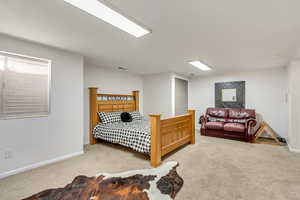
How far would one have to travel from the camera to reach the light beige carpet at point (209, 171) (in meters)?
1.87

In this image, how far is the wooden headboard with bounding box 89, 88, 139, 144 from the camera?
399cm

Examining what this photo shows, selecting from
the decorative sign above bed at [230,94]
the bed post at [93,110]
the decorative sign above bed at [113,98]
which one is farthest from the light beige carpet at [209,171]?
the decorative sign above bed at [230,94]

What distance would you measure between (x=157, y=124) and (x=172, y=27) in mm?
1649

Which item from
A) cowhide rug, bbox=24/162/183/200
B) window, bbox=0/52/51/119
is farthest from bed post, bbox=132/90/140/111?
cowhide rug, bbox=24/162/183/200

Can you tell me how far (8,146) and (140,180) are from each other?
2.21 meters

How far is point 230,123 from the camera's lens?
183 inches

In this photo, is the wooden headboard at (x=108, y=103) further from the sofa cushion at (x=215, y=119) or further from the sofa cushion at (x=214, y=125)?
the sofa cushion at (x=215, y=119)

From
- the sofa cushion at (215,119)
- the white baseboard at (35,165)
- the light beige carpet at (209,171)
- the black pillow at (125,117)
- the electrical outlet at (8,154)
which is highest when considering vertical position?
the black pillow at (125,117)

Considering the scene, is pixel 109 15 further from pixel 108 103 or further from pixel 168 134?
pixel 108 103

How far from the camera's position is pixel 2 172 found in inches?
86.9

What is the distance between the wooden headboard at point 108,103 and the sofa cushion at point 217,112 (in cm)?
280

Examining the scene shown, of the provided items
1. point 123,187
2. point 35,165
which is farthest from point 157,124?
point 35,165

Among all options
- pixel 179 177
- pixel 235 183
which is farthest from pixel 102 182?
pixel 235 183

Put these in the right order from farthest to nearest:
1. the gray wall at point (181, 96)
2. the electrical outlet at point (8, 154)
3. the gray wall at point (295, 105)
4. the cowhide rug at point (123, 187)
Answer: the gray wall at point (181, 96) < the gray wall at point (295, 105) < the electrical outlet at point (8, 154) < the cowhide rug at point (123, 187)
